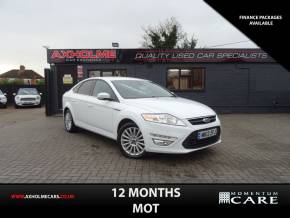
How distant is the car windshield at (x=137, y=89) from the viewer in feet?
16.8

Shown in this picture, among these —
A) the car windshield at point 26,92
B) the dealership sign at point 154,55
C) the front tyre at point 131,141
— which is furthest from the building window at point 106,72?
the front tyre at point 131,141

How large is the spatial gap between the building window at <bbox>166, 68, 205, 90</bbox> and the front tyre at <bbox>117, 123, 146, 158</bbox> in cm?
805

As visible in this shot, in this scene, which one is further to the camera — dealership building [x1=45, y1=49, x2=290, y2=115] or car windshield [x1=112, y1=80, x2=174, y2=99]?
dealership building [x1=45, y1=49, x2=290, y2=115]

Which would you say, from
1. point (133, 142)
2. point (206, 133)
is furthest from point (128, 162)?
point (206, 133)

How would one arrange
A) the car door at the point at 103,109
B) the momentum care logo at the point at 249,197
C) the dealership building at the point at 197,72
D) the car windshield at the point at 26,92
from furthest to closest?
the car windshield at the point at 26,92 → the dealership building at the point at 197,72 → the car door at the point at 103,109 → the momentum care logo at the point at 249,197

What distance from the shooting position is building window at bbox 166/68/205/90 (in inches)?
484

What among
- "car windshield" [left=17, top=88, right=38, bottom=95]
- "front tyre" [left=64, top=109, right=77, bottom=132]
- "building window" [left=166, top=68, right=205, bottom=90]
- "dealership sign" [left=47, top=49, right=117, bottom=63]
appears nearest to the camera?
"front tyre" [left=64, top=109, right=77, bottom=132]

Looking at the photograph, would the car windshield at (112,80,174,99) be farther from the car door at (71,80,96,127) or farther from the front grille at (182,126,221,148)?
the front grille at (182,126,221,148)

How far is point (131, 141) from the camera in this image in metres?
4.58

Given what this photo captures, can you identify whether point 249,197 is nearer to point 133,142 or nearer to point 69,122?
point 133,142

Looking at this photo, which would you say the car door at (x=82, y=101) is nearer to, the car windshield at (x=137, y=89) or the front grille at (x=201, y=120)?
the car windshield at (x=137, y=89)

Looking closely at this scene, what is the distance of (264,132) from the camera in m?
7.38

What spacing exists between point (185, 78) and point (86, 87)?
23.9 ft

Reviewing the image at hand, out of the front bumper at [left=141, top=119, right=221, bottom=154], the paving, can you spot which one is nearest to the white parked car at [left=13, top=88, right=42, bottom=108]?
the paving
